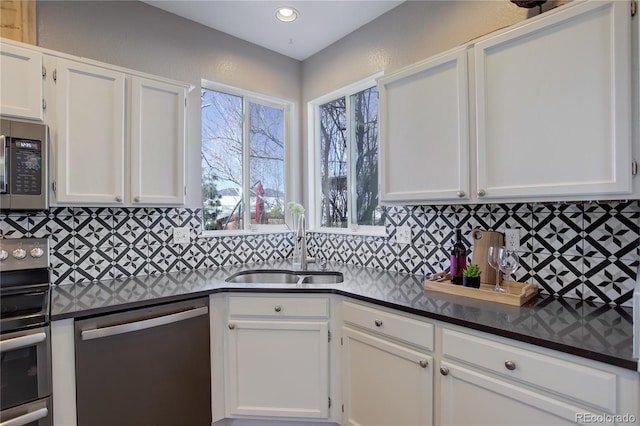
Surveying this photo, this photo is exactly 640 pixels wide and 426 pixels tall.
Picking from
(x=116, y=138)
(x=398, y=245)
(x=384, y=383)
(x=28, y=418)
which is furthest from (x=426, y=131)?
(x=28, y=418)

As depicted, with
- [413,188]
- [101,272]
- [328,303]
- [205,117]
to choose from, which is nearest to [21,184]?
[101,272]

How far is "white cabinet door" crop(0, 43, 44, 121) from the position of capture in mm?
1541

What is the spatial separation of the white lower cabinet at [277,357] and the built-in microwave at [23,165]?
1093 mm

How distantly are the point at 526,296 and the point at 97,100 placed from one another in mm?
2388

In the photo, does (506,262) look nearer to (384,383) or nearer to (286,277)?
(384,383)

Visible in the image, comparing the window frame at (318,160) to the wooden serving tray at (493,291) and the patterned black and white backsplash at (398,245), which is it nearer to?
the patterned black and white backsplash at (398,245)

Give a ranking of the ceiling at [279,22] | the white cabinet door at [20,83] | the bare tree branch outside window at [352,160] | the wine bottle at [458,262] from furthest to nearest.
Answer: the bare tree branch outside window at [352,160] < the ceiling at [279,22] < the wine bottle at [458,262] < the white cabinet door at [20,83]

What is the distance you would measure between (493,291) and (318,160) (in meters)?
1.90

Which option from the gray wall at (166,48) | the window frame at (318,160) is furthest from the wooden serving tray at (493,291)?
the gray wall at (166,48)

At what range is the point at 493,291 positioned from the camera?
1.57 m

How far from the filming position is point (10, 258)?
5.39 ft

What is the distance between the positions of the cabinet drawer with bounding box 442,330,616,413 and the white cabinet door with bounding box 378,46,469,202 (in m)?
0.70

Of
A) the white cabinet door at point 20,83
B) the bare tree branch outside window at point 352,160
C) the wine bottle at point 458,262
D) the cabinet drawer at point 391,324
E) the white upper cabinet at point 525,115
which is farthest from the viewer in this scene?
the bare tree branch outside window at point 352,160

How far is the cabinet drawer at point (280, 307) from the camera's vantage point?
1.86 metres
